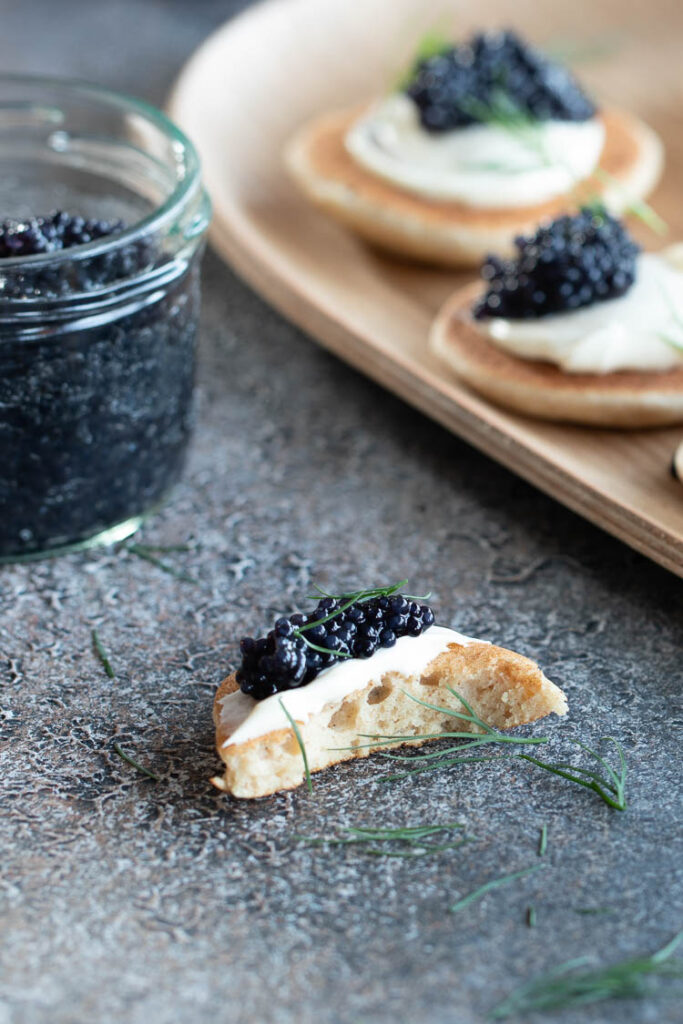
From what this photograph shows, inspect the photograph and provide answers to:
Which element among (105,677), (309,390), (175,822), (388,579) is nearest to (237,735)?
(175,822)

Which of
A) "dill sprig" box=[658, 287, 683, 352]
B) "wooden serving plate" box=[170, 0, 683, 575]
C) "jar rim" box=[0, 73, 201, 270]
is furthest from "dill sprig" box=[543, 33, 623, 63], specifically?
"jar rim" box=[0, 73, 201, 270]

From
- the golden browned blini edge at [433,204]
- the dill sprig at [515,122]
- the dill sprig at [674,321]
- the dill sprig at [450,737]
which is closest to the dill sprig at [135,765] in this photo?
the dill sprig at [450,737]

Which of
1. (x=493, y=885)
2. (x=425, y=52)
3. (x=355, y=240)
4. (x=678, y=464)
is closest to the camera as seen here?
(x=493, y=885)

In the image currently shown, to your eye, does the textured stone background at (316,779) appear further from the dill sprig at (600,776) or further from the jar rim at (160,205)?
the jar rim at (160,205)

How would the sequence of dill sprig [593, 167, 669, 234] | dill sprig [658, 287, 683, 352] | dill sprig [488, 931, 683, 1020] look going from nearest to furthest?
dill sprig [488, 931, 683, 1020] → dill sprig [658, 287, 683, 352] → dill sprig [593, 167, 669, 234]

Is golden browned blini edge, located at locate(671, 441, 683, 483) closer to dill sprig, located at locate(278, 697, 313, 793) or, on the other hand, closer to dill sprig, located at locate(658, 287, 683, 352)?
dill sprig, located at locate(658, 287, 683, 352)

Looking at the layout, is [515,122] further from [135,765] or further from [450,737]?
[135,765]

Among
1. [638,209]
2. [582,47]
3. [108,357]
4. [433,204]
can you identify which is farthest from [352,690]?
[582,47]
